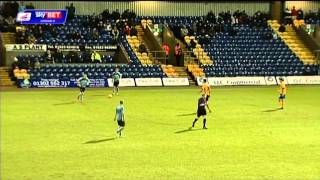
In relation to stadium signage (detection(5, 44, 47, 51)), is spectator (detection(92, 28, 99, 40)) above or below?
above

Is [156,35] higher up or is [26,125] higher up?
[156,35]

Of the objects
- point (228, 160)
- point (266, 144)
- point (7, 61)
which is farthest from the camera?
→ point (7, 61)

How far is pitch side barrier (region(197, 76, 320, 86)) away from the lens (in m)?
46.6

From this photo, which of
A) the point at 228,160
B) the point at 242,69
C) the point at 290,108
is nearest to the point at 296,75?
the point at 242,69

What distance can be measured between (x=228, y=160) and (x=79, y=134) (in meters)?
7.31

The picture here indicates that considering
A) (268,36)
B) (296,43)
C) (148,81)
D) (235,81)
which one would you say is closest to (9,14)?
(148,81)

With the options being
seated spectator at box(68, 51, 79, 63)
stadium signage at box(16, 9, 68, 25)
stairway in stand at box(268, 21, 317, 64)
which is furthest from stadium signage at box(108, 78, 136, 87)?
stairway in stand at box(268, 21, 317, 64)

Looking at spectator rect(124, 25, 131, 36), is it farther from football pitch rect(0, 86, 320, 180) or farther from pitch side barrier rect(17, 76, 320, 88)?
football pitch rect(0, 86, 320, 180)

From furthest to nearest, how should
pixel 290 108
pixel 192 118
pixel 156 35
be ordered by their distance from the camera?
1. pixel 156 35
2. pixel 290 108
3. pixel 192 118

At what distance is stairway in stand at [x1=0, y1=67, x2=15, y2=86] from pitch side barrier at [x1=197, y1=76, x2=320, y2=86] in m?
16.2

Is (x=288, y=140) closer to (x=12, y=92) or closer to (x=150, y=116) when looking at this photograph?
(x=150, y=116)

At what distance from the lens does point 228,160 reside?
1805 centimetres

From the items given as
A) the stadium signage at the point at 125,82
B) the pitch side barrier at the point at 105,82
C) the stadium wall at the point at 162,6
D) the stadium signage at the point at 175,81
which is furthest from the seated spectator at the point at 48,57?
the stadium signage at the point at 175,81

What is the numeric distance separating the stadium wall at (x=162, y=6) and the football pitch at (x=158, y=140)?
22.5m
